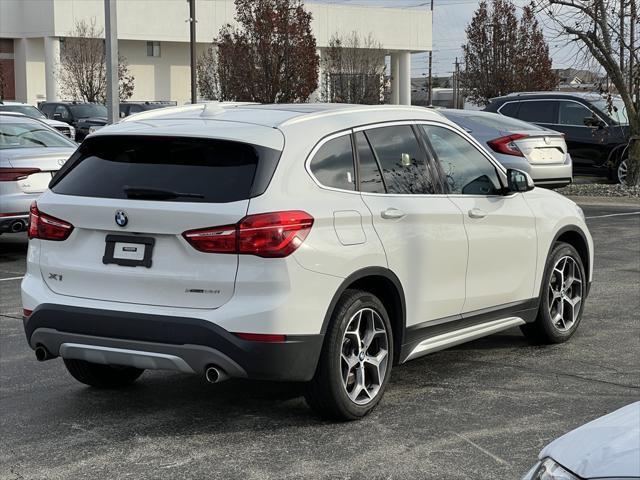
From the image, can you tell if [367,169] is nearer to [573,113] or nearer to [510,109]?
[573,113]

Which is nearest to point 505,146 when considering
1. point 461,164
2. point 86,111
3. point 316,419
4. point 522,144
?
point 522,144

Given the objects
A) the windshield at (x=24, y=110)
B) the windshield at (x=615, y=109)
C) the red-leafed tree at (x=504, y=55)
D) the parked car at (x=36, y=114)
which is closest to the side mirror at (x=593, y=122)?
the windshield at (x=615, y=109)

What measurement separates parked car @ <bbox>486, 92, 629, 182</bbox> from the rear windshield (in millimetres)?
16046

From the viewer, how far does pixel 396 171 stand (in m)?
6.21

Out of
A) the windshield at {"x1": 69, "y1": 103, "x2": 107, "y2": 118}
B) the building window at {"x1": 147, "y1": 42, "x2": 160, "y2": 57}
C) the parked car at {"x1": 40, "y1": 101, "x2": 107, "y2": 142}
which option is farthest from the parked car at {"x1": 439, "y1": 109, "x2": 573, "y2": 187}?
the building window at {"x1": 147, "y1": 42, "x2": 160, "y2": 57}

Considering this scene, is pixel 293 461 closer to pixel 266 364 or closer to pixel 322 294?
pixel 266 364

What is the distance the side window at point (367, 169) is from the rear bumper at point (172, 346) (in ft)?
3.29

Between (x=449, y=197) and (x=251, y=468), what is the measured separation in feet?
7.43

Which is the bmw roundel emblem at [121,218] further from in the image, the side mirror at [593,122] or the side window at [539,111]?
the side window at [539,111]

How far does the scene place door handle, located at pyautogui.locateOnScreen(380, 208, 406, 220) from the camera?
592 centimetres

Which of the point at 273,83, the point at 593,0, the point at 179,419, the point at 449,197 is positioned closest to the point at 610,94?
the point at 593,0

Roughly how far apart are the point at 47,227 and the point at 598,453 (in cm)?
367

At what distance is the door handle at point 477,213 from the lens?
659cm

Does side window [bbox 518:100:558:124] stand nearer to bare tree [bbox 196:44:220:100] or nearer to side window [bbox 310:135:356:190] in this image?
side window [bbox 310:135:356:190]
